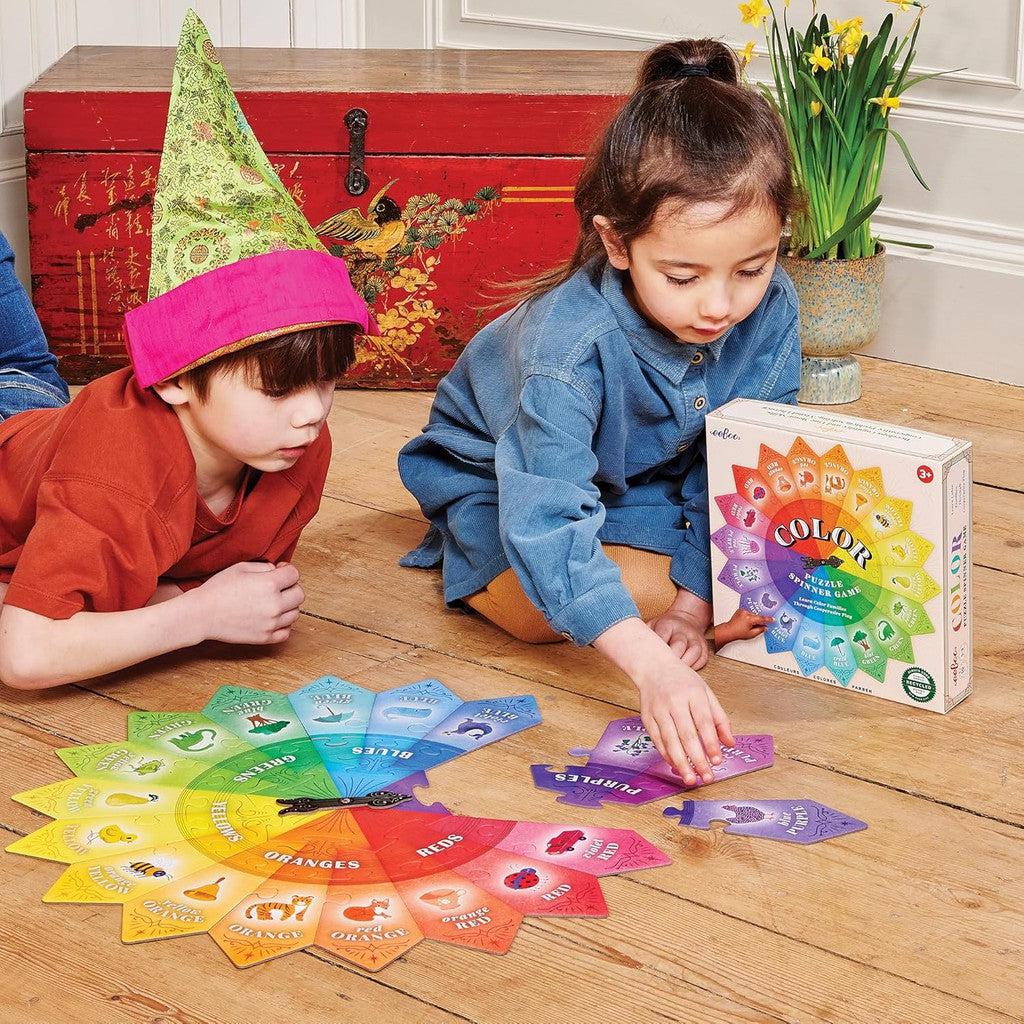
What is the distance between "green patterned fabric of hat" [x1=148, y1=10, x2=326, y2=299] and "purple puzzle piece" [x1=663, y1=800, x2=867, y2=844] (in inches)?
22.2

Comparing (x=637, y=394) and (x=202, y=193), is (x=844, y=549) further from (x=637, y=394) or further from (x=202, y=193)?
(x=202, y=193)

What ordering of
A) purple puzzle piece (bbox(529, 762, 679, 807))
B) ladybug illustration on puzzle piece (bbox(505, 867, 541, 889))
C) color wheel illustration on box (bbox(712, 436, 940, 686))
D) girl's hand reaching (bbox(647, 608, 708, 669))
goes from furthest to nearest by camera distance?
girl's hand reaching (bbox(647, 608, 708, 669)), color wheel illustration on box (bbox(712, 436, 940, 686)), purple puzzle piece (bbox(529, 762, 679, 807)), ladybug illustration on puzzle piece (bbox(505, 867, 541, 889))

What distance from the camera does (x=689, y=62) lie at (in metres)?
1.33

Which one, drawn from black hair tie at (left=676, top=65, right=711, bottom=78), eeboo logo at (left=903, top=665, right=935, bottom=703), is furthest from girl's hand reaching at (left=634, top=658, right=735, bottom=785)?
black hair tie at (left=676, top=65, right=711, bottom=78)

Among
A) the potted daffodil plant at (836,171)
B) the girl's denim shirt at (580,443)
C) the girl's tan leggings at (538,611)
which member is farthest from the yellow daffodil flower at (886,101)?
the girl's tan leggings at (538,611)

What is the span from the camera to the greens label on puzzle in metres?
1.23

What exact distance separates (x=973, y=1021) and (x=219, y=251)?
0.80 metres

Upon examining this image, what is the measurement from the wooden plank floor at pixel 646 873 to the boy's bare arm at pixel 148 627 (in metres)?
0.04

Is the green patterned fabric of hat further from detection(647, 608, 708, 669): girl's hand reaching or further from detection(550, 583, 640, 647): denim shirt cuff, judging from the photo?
detection(647, 608, 708, 669): girl's hand reaching

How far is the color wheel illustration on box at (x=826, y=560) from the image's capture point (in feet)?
4.10

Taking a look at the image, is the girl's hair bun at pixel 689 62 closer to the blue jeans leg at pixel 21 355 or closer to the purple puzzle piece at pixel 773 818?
the purple puzzle piece at pixel 773 818

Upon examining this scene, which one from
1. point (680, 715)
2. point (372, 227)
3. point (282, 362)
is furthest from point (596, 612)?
point (372, 227)

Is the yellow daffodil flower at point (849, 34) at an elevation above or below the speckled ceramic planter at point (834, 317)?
above

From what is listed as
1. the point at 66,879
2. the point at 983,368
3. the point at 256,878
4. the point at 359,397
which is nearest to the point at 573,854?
the point at 256,878
